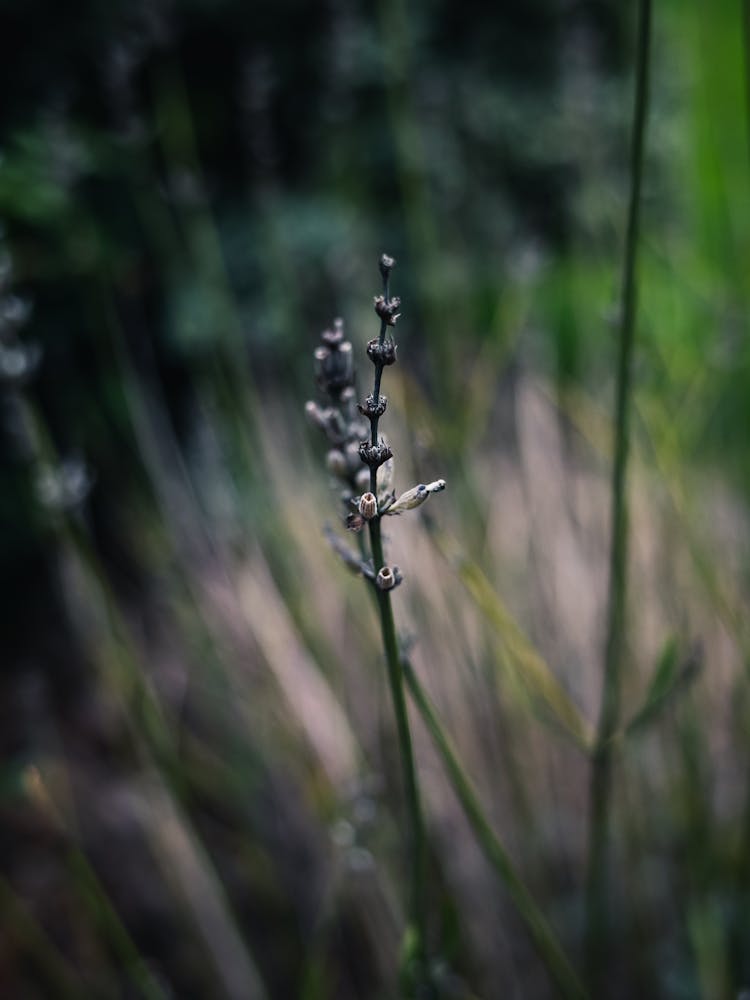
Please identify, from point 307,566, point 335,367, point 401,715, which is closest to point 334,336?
point 335,367

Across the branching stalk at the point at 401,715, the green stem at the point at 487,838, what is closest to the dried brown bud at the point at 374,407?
the branching stalk at the point at 401,715

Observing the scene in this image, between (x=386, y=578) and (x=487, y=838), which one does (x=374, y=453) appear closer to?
(x=386, y=578)

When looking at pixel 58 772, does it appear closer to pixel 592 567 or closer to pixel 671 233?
pixel 592 567

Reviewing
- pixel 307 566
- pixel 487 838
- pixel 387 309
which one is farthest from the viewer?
pixel 307 566

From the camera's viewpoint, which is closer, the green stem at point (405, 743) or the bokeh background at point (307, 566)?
the green stem at point (405, 743)

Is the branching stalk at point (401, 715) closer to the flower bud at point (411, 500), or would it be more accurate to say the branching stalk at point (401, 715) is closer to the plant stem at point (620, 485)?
the flower bud at point (411, 500)
